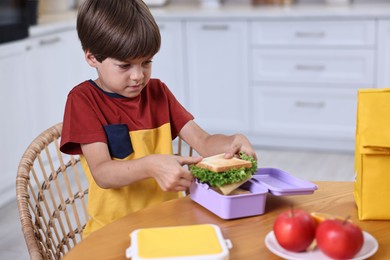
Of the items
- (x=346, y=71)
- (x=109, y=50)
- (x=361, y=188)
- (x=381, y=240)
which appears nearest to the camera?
(x=381, y=240)

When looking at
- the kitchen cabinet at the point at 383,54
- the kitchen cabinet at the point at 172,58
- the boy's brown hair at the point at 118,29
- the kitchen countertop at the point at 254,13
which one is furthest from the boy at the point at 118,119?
the kitchen cabinet at the point at 172,58

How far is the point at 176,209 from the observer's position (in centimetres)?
137

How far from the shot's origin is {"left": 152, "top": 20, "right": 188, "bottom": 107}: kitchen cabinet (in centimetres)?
419

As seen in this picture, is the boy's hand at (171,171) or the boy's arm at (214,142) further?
the boy's arm at (214,142)

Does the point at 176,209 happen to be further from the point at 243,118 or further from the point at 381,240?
the point at 243,118

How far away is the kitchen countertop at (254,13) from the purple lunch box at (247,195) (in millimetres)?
2343

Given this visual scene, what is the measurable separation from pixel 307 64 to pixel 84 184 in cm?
148

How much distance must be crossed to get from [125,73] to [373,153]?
583mm

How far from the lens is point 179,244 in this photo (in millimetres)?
1094

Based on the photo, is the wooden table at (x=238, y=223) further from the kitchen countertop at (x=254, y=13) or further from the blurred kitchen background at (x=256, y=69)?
the kitchen countertop at (x=254, y=13)

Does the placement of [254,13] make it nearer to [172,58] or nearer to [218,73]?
[218,73]

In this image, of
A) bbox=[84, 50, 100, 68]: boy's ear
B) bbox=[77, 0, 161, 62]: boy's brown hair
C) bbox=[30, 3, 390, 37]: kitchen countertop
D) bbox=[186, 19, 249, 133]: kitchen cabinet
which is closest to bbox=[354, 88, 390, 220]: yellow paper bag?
bbox=[77, 0, 161, 62]: boy's brown hair

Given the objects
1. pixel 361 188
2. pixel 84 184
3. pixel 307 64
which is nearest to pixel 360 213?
pixel 361 188

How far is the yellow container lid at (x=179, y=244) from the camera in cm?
105
